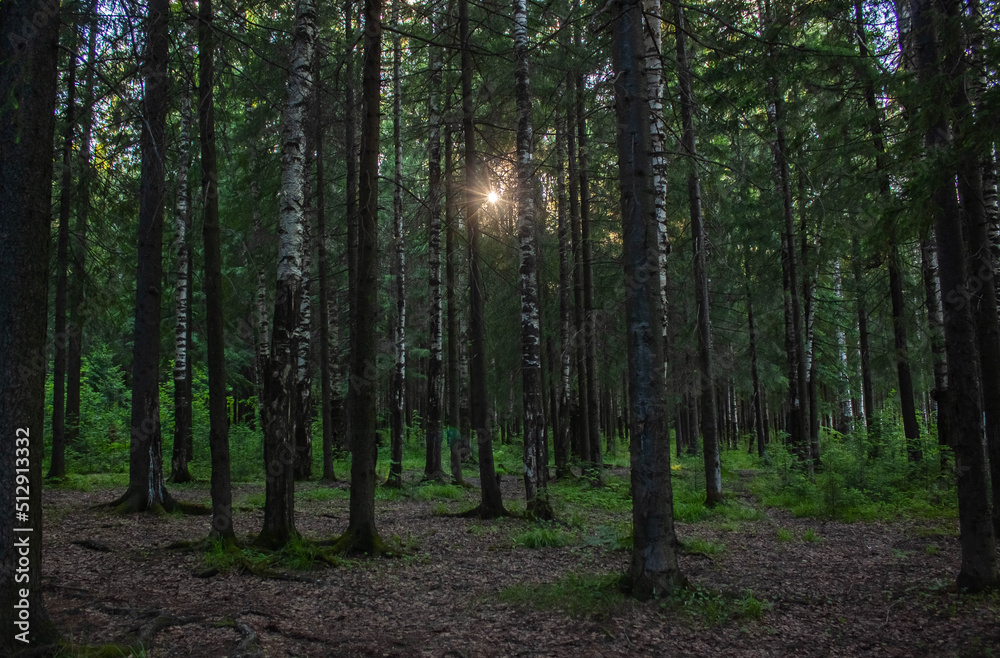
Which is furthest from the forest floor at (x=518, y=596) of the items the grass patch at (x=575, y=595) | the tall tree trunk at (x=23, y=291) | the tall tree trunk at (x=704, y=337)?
the tall tree trunk at (x=704, y=337)

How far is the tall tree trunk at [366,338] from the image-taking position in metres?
8.37

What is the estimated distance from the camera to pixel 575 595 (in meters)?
6.46

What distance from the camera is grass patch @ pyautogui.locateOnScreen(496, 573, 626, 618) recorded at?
604 cm

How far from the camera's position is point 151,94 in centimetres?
916

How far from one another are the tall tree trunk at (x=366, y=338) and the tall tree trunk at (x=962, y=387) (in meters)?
6.84

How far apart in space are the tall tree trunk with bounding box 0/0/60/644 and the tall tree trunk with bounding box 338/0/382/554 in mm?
4288

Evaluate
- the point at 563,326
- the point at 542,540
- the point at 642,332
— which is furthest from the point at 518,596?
the point at 563,326

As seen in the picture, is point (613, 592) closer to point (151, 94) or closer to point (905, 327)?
point (151, 94)

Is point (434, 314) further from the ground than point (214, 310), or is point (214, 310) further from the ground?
point (434, 314)

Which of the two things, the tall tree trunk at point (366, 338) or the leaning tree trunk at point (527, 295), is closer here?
the tall tree trunk at point (366, 338)

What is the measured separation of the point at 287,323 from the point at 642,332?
4.80 m

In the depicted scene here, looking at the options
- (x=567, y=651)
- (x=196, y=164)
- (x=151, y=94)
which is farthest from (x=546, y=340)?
(x=567, y=651)
